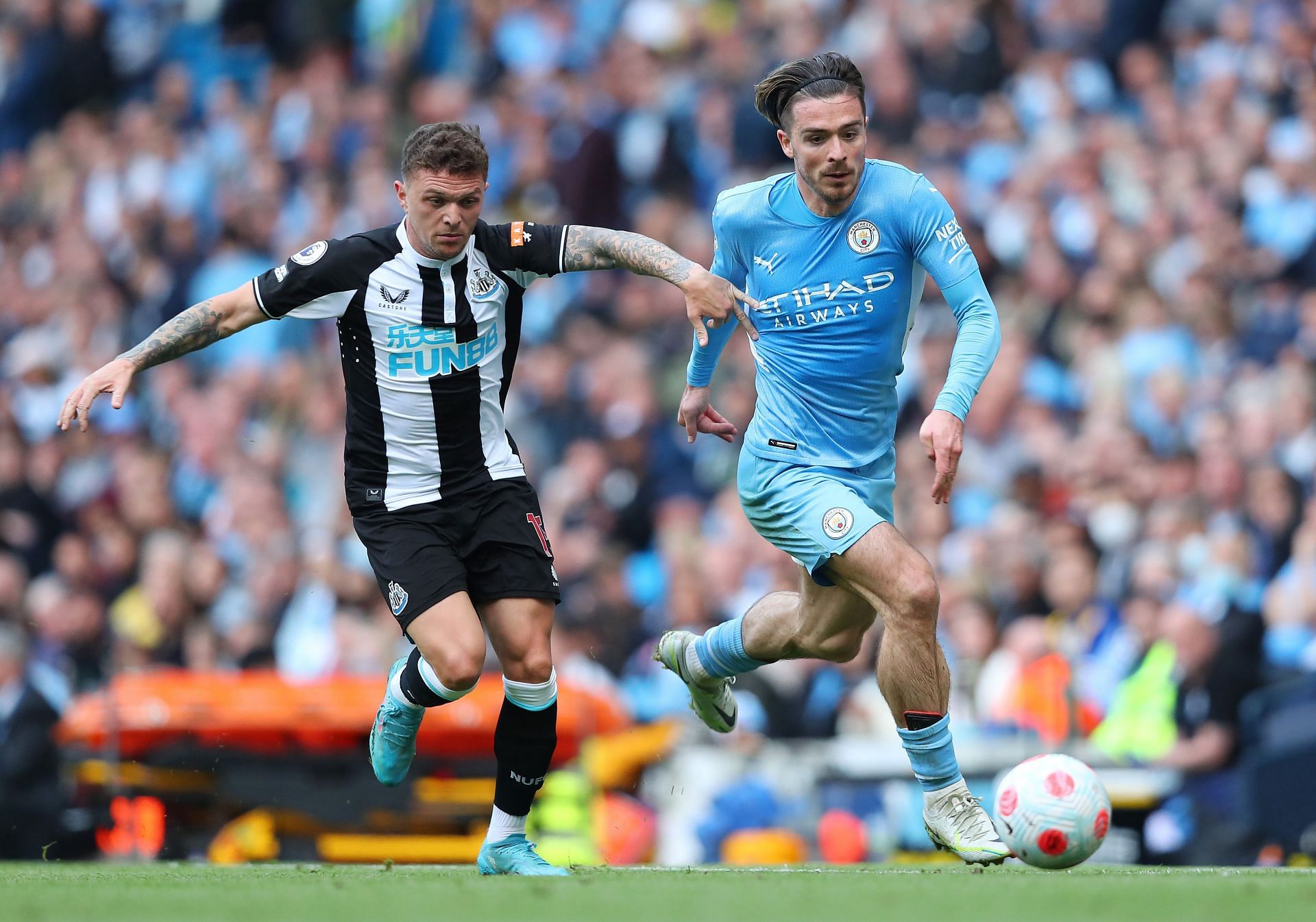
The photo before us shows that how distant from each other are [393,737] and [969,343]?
2.83 m

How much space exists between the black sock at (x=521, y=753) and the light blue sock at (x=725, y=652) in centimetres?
91

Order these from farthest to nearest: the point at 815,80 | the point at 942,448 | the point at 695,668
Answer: the point at 695,668, the point at 815,80, the point at 942,448

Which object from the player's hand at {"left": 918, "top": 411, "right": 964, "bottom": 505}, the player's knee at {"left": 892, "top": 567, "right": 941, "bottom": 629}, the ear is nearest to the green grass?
the player's knee at {"left": 892, "top": 567, "right": 941, "bottom": 629}

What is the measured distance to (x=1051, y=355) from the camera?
12766 millimetres

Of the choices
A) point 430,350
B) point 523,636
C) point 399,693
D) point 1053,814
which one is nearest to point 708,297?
point 430,350

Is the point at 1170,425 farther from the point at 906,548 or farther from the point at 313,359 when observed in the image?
the point at 313,359

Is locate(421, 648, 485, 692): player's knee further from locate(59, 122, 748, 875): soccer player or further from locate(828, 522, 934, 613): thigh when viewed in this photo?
locate(828, 522, 934, 613): thigh

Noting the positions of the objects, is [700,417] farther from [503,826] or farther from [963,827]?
[963,827]

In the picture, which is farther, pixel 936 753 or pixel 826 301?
pixel 826 301

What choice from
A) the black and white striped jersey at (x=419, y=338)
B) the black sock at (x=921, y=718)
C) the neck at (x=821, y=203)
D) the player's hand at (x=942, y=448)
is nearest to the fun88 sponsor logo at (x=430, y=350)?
the black and white striped jersey at (x=419, y=338)

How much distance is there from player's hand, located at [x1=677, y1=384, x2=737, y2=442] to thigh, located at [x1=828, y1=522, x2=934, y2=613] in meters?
0.85

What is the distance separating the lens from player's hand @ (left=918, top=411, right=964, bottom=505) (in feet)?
20.3

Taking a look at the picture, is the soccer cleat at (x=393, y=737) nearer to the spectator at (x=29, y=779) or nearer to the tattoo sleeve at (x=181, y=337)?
the tattoo sleeve at (x=181, y=337)

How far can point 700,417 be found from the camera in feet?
24.6
